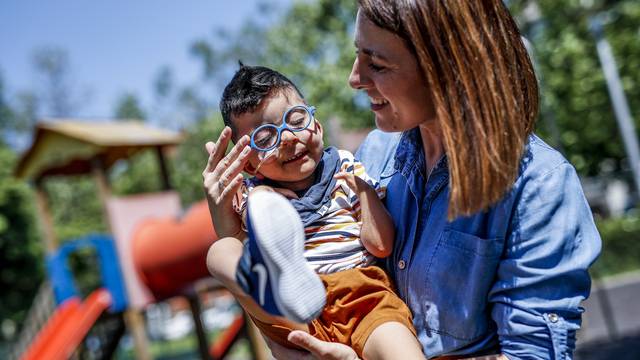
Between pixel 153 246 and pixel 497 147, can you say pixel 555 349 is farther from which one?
pixel 153 246

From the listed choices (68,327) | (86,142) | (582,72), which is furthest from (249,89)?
(582,72)

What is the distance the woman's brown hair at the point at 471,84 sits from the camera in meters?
1.57

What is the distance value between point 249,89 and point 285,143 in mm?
186

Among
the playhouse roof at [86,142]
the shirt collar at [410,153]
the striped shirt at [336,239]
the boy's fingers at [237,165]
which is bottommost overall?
the striped shirt at [336,239]

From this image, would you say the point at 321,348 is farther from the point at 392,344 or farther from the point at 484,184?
the point at 484,184

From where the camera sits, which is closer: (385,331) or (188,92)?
(385,331)

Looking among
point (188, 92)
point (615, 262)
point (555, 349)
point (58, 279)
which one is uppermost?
point (188, 92)

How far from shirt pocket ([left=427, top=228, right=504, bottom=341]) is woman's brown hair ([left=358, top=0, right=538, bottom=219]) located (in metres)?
0.13

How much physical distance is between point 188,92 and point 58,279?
1413 inches

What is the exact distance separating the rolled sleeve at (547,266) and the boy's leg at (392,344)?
230 millimetres

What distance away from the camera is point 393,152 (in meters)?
2.17

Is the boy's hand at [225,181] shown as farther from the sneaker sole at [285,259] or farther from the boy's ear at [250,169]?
the sneaker sole at [285,259]

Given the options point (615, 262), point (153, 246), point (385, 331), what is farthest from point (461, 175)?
point (615, 262)

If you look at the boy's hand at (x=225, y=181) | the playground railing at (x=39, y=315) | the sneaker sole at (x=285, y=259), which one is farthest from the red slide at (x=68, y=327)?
the sneaker sole at (x=285, y=259)
